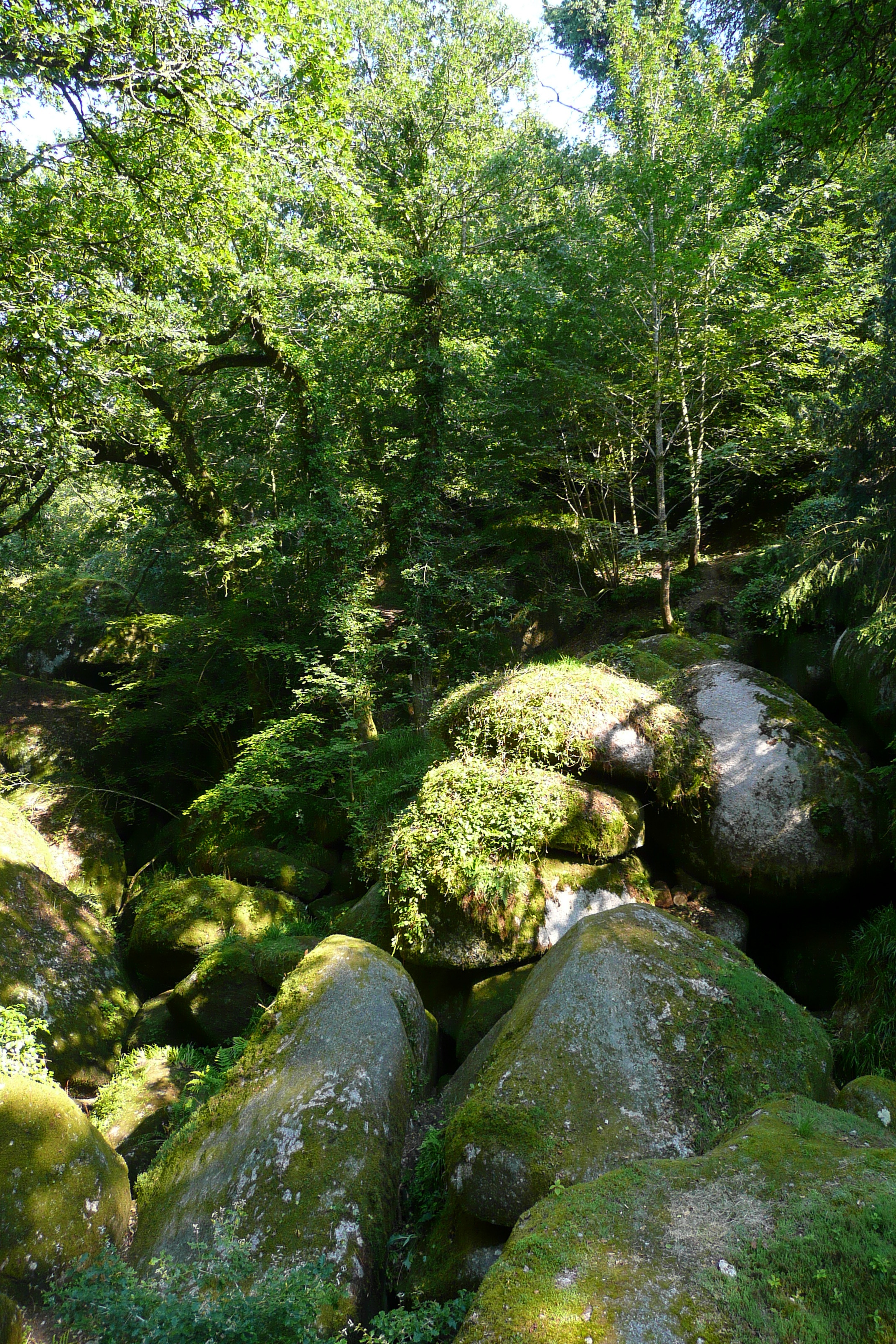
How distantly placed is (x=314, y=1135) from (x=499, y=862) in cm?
249

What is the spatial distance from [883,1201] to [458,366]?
1131cm

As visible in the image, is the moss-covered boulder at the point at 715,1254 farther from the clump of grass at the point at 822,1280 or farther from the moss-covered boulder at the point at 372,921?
the moss-covered boulder at the point at 372,921

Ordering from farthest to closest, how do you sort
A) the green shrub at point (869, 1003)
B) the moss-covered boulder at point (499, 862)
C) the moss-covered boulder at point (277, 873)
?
1. the moss-covered boulder at point (277, 873)
2. the moss-covered boulder at point (499, 862)
3. the green shrub at point (869, 1003)

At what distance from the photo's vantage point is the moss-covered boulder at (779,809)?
5918 mm

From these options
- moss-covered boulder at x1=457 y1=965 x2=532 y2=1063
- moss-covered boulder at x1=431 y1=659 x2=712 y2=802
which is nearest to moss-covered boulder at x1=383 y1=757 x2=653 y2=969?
moss-covered boulder at x1=457 y1=965 x2=532 y2=1063

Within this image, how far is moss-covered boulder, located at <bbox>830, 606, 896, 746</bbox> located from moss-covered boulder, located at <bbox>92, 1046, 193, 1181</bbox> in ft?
22.8

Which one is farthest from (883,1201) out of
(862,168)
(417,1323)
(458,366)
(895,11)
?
(862,168)

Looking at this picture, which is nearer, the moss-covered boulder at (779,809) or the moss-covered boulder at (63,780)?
the moss-covered boulder at (779,809)

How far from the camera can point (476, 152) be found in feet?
40.5

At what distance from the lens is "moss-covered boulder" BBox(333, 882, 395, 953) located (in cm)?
618

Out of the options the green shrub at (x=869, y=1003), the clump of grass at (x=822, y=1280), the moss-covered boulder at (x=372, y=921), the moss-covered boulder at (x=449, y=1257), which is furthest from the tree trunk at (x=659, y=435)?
the clump of grass at (x=822, y=1280)

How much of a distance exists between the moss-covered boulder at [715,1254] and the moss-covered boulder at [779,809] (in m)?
3.72

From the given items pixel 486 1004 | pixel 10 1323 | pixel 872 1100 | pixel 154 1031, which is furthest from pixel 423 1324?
pixel 154 1031

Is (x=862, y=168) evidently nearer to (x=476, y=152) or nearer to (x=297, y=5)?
(x=476, y=152)
